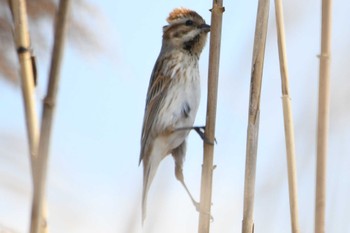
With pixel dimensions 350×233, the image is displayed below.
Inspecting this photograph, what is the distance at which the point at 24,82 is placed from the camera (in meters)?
1.38

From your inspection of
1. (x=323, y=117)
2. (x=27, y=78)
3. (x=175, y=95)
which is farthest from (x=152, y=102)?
(x=27, y=78)

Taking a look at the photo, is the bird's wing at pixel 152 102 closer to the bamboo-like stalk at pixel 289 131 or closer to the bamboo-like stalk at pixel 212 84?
the bamboo-like stalk at pixel 212 84

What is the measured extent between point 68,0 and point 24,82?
0.20m

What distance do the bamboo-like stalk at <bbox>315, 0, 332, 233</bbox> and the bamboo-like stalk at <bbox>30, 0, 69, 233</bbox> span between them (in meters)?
0.77

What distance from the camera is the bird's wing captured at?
3.02 m

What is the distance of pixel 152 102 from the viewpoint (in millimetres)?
3146

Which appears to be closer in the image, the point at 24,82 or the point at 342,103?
the point at 24,82

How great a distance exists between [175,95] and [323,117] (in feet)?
4.43

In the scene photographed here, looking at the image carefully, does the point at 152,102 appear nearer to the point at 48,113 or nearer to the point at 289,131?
the point at 289,131

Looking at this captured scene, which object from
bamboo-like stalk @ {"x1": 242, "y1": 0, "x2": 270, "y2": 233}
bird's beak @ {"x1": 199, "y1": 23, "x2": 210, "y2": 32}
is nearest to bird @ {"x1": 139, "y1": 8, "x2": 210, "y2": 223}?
bird's beak @ {"x1": 199, "y1": 23, "x2": 210, "y2": 32}

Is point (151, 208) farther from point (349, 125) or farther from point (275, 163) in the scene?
point (349, 125)

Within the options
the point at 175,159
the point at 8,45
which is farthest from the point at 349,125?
the point at 8,45

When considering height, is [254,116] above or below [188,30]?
below

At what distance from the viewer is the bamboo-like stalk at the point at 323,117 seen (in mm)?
1759
